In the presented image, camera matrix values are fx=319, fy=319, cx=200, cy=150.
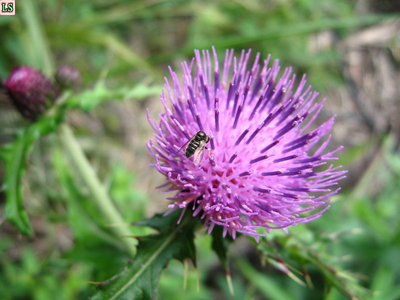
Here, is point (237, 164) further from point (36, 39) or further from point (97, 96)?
point (36, 39)

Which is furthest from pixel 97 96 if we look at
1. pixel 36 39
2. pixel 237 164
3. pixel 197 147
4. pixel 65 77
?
pixel 36 39

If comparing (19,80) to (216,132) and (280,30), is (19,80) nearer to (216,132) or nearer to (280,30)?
(216,132)

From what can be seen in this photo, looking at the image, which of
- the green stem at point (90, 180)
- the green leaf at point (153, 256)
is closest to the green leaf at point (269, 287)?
the green stem at point (90, 180)

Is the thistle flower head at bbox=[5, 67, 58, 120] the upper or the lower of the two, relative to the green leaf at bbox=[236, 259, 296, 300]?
upper

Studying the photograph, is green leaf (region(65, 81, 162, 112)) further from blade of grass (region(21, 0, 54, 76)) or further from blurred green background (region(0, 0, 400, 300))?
blade of grass (region(21, 0, 54, 76))

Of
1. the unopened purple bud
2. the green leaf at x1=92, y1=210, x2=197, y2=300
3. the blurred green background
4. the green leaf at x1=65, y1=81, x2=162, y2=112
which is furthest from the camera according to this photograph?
the blurred green background

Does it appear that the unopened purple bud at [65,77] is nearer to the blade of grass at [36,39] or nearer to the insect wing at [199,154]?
the blade of grass at [36,39]

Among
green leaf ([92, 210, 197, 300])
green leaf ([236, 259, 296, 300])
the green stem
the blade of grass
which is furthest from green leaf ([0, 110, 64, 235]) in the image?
green leaf ([236, 259, 296, 300])

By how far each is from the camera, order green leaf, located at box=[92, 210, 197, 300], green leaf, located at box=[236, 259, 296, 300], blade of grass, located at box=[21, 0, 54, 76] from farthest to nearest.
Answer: green leaf, located at box=[236, 259, 296, 300] < blade of grass, located at box=[21, 0, 54, 76] < green leaf, located at box=[92, 210, 197, 300]
